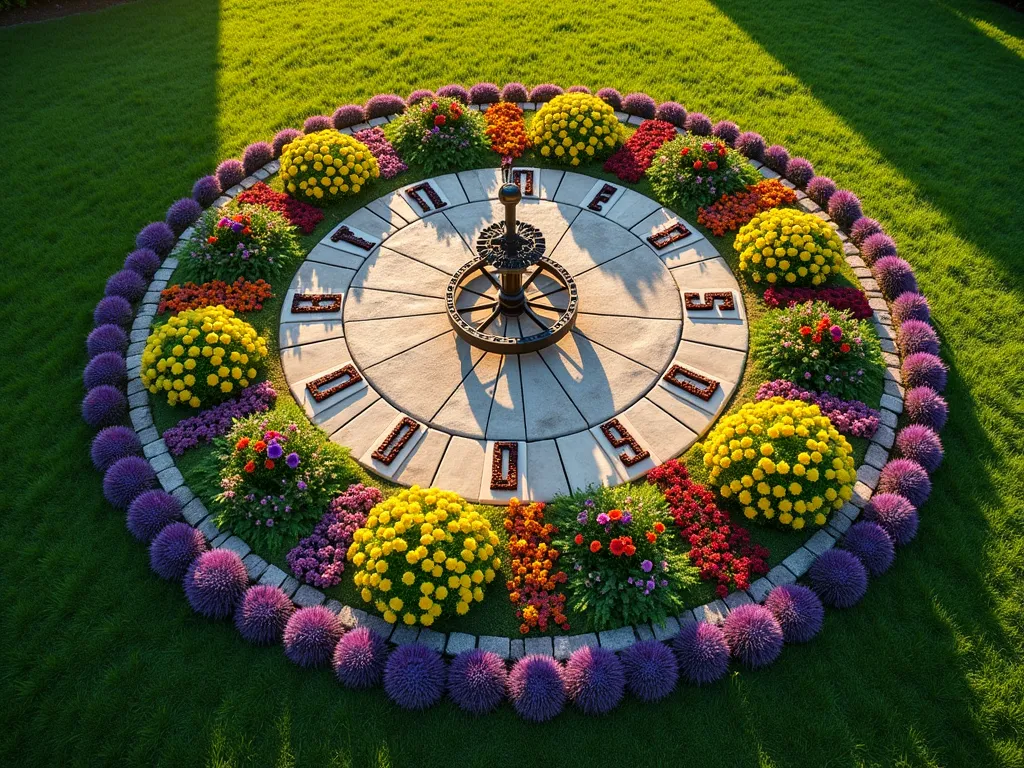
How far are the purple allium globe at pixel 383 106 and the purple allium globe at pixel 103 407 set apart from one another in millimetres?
7604

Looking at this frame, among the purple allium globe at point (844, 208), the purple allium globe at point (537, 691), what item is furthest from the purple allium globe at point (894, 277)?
the purple allium globe at point (537, 691)

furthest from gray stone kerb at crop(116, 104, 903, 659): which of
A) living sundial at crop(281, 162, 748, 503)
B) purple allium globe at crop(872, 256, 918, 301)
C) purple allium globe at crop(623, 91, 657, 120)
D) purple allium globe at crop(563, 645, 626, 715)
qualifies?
purple allium globe at crop(623, 91, 657, 120)

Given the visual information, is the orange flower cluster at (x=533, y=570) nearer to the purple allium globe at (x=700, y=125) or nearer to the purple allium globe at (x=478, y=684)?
the purple allium globe at (x=478, y=684)

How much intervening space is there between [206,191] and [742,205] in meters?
9.35

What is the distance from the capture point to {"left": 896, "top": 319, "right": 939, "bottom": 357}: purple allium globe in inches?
395

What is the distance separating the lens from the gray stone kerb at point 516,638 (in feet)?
24.6

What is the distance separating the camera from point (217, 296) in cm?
1083

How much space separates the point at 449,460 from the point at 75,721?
15.6 ft

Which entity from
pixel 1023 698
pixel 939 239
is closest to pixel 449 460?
pixel 1023 698

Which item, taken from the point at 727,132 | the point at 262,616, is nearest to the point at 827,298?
the point at 727,132

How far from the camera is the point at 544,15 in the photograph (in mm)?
17375

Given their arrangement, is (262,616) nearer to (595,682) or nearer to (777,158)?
(595,682)

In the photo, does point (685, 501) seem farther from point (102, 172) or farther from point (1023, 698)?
point (102, 172)

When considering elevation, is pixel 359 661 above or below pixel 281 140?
below
